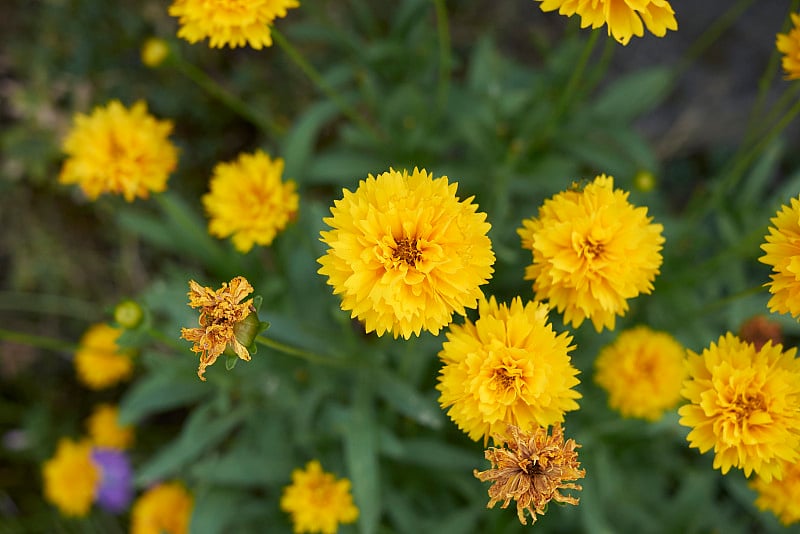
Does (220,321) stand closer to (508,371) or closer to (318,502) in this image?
(508,371)

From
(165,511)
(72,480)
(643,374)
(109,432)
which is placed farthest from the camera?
(109,432)

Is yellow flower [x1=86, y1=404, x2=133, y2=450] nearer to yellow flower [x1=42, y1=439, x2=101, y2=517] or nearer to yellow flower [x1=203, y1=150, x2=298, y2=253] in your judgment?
yellow flower [x1=42, y1=439, x2=101, y2=517]

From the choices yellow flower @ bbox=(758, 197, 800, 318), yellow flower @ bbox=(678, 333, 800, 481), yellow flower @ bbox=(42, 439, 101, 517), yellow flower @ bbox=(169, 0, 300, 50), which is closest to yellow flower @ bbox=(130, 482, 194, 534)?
yellow flower @ bbox=(42, 439, 101, 517)

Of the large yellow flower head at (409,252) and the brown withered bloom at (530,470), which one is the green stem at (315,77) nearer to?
the large yellow flower head at (409,252)

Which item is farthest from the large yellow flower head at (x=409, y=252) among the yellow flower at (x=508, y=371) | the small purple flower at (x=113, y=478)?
the small purple flower at (x=113, y=478)

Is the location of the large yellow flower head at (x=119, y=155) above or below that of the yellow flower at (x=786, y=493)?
above

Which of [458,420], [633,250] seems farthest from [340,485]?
[633,250]

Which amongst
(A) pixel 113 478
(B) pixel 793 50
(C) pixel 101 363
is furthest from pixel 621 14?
(A) pixel 113 478
